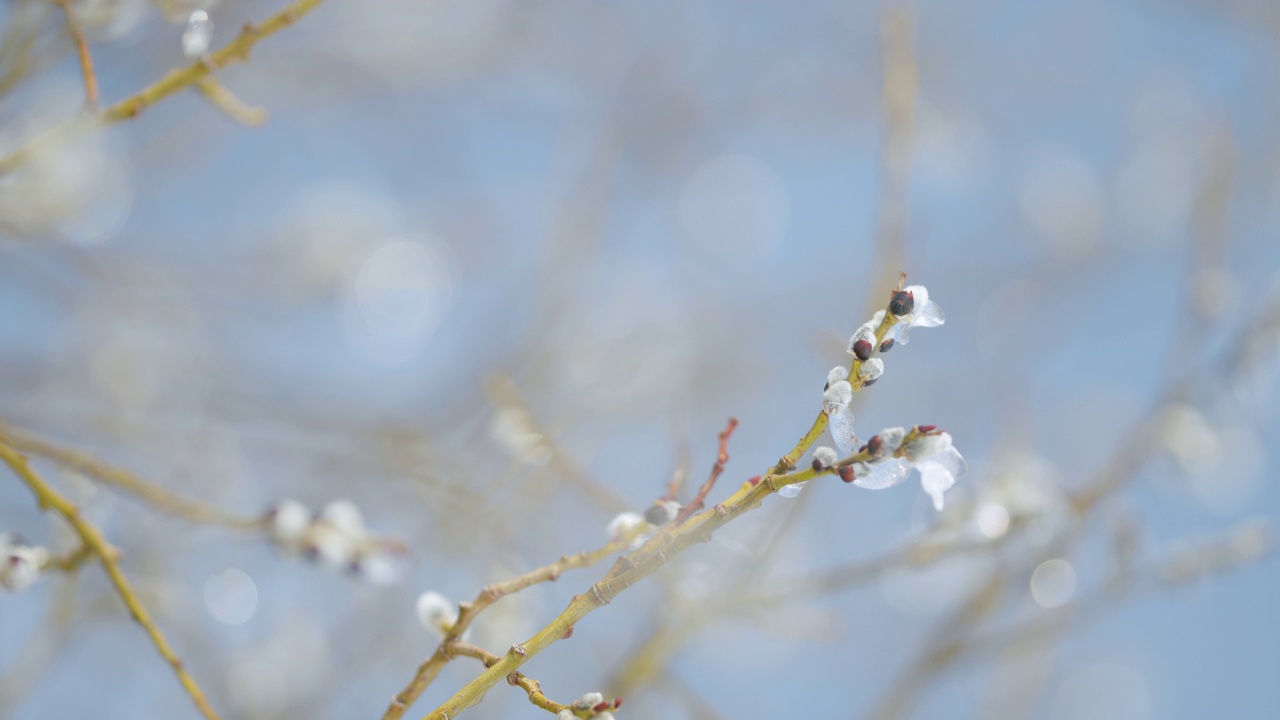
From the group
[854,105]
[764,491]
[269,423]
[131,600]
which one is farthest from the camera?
[854,105]

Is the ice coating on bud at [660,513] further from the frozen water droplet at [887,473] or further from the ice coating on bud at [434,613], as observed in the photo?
the ice coating on bud at [434,613]

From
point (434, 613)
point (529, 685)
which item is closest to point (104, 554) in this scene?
point (434, 613)

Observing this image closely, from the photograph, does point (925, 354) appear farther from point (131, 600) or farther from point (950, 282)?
point (131, 600)

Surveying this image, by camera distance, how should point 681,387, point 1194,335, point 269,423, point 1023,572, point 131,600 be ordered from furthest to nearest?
point 681,387, point 269,423, point 1194,335, point 1023,572, point 131,600

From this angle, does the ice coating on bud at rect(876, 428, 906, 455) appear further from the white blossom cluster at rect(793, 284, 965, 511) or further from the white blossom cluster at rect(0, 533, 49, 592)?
the white blossom cluster at rect(0, 533, 49, 592)

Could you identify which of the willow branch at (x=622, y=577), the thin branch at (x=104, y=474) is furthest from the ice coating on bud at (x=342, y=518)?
the willow branch at (x=622, y=577)

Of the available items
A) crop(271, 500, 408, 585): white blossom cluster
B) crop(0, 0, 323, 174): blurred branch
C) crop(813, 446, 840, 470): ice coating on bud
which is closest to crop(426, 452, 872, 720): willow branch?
crop(813, 446, 840, 470): ice coating on bud

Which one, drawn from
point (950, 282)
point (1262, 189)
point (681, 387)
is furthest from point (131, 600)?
point (1262, 189)
